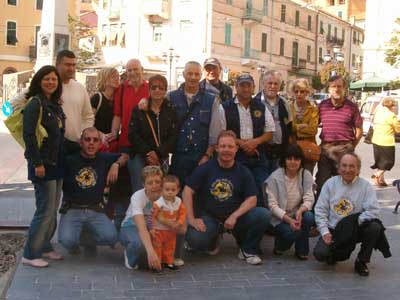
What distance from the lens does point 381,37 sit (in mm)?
A: 43625

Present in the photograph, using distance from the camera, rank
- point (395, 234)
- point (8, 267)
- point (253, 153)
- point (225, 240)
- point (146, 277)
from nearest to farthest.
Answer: point (146, 277)
point (8, 267)
point (253, 153)
point (225, 240)
point (395, 234)

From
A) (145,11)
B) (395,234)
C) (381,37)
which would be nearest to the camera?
(395,234)

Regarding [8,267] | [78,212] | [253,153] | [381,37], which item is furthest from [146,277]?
[381,37]

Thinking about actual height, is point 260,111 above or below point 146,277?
above

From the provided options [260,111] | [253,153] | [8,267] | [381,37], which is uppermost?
[381,37]

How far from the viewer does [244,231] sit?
20.7 ft

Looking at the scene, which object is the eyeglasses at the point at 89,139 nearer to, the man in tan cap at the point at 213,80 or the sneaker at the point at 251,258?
the man in tan cap at the point at 213,80

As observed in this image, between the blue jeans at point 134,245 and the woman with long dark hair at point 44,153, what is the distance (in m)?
0.70

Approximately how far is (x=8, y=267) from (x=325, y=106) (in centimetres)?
415

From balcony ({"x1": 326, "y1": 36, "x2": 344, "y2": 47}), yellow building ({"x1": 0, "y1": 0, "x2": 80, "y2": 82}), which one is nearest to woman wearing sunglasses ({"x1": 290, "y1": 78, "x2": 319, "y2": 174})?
yellow building ({"x1": 0, "y1": 0, "x2": 80, "y2": 82})

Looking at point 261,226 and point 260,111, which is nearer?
point 261,226

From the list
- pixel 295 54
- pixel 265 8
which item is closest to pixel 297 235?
pixel 265 8

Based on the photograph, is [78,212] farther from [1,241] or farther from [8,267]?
[1,241]

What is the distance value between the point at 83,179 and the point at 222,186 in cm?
136
